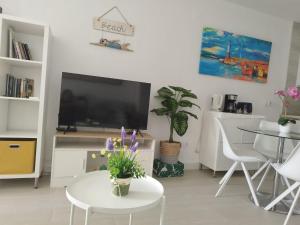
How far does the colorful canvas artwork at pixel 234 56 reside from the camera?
3.62 m

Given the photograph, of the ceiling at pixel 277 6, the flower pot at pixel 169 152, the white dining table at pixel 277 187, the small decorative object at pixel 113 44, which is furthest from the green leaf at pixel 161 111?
the ceiling at pixel 277 6

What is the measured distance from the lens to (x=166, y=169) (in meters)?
3.17

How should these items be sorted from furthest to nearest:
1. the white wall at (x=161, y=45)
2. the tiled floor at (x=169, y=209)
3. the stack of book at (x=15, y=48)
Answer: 1. the white wall at (x=161, y=45)
2. the stack of book at (x=15, y=48)
3. the tiled floor at (x=169, y=209)

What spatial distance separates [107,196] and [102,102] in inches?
Answer: 64.2

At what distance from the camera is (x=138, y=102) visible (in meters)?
3.01

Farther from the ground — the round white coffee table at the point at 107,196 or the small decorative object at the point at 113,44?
the small decorative object at the point at 113,44

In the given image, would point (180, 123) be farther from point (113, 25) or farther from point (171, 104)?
point (113, 25)

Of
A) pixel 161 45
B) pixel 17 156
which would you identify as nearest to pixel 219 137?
pixel 161 45

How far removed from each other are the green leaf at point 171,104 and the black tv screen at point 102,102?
300 mm

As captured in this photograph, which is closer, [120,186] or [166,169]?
[120,186]

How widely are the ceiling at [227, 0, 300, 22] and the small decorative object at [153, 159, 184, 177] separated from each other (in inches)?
106

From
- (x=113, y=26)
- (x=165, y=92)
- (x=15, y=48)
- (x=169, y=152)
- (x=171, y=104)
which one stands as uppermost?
(x=113, y=26)

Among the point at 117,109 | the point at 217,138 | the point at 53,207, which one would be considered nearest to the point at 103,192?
the point at 53,207

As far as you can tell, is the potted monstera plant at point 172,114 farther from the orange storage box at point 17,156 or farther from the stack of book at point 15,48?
the stack of book at point 15,48
